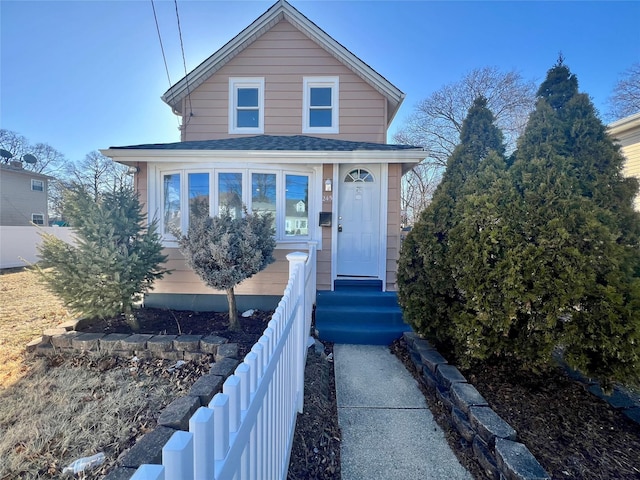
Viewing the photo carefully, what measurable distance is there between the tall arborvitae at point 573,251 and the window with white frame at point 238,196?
3.63m

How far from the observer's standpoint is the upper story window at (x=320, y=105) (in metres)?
6.88

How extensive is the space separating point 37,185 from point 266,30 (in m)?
18.2

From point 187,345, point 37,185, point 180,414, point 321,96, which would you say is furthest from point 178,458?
point 37,185

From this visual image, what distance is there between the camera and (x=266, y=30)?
689cm

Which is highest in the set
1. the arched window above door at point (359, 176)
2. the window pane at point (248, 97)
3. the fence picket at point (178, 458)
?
the window pane at point (248, 97)

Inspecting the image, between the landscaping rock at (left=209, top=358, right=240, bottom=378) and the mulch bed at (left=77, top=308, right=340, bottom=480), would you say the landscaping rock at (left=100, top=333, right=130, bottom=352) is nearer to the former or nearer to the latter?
the mulch bed at (left=77, top=308, right=340, bottom=480)

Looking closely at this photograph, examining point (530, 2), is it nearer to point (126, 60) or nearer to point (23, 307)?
point (126, 60)

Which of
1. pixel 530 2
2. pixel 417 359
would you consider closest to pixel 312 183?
pixel 417 359

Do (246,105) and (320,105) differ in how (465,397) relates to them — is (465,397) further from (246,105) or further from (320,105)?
(246,105)

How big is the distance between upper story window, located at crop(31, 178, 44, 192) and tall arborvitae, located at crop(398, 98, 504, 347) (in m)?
21.9

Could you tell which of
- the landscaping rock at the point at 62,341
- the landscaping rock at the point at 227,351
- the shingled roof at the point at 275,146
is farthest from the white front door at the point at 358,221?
the landscaping rock at the point at 62,341

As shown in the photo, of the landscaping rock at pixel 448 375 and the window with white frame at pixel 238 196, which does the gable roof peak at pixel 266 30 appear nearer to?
the window with white frame at pixel 238 196

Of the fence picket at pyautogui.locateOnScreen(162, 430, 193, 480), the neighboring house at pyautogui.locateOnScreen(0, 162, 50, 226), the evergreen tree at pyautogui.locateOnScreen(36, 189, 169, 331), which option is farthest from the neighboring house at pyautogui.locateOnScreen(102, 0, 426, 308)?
the neighboring house at pyautogui.locateOnScreen(0, 162, 50, 226)

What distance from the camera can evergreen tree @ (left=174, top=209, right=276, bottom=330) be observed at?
430 centimetres
